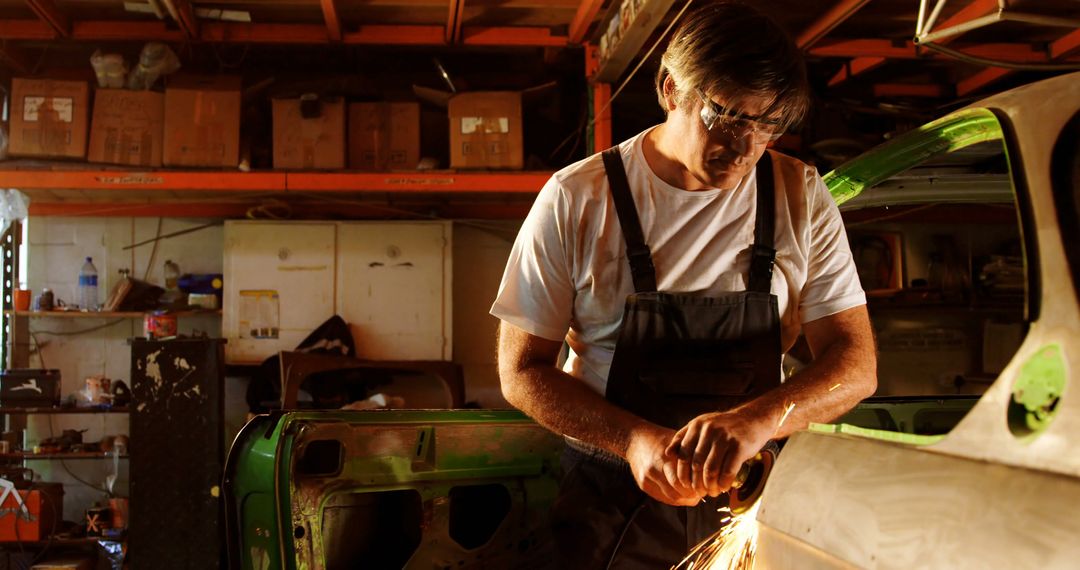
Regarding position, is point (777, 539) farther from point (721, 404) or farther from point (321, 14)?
point (321, 14)

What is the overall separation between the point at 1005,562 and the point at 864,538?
0.66 ft

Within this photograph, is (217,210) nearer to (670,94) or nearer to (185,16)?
(185,16)

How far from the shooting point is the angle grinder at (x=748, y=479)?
1482 millimetres

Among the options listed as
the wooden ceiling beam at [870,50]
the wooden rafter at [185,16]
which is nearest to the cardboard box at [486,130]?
the wooden rafter at [185,16]

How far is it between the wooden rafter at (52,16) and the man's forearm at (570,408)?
4.86 m

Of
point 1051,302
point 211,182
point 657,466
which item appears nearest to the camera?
point 1051,302

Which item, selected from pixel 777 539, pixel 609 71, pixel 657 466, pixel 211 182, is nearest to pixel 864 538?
pixel 777 539

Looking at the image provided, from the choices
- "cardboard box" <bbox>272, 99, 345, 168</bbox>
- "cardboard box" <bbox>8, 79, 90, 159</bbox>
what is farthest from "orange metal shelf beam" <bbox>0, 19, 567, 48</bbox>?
"cardboard box" <bbox>272, 99, 345, 168</bbox>

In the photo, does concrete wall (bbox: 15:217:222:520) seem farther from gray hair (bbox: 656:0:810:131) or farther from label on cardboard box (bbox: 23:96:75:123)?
gray hair (bbox: 656:0:810:131)

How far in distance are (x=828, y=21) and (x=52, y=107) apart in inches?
195

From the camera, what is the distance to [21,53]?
21.4ft

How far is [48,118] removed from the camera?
5820 mm

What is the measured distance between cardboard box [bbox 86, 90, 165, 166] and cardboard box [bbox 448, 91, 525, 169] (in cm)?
196

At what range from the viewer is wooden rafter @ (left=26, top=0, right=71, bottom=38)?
532 centimetres
